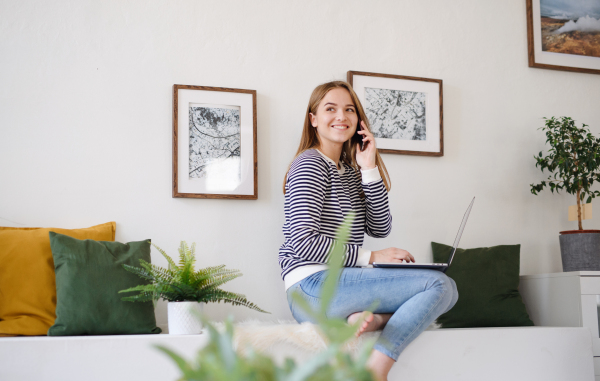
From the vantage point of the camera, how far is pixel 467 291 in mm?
2482

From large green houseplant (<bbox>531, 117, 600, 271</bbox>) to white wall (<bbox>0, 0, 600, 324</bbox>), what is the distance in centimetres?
19

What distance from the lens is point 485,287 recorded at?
2.50m

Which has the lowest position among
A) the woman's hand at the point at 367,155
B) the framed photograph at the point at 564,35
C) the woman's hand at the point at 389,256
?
the woman's hand at the point at 389,256

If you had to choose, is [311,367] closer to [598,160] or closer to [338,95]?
[338,95]

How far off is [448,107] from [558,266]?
99 centimetres

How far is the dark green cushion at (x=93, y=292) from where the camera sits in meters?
1.90

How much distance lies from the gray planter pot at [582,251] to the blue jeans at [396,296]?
1.03 meters

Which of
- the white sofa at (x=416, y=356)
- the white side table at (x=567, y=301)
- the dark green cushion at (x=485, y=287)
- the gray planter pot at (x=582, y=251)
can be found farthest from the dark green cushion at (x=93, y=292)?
the gray planter pot at (x=582, y=251)

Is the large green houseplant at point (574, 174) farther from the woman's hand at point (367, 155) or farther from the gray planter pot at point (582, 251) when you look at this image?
the woman's hand at point (367, 155)

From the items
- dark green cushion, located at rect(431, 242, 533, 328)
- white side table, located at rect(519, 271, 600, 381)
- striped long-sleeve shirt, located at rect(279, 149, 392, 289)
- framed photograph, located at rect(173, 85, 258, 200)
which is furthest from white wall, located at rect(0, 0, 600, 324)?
striped long-sleeve shirt, located at rect(279, 149, 392, 289)

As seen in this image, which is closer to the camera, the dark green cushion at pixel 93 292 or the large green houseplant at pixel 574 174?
the dark green cushion at pixel 93 292

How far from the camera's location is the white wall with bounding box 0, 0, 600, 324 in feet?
7.39

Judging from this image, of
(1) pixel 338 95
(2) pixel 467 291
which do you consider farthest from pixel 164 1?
(2) pixel 467 291

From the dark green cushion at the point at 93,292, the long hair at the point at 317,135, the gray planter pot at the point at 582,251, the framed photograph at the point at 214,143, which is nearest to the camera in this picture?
the dark green cushion at the point at 93,292
